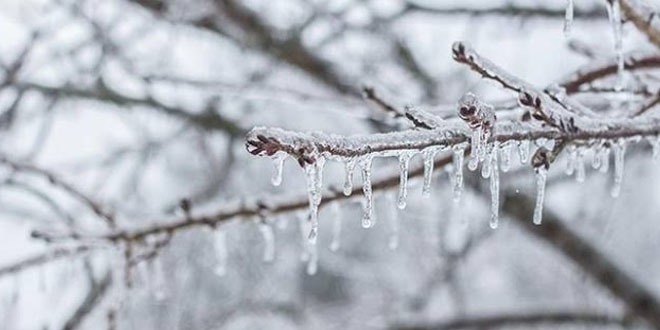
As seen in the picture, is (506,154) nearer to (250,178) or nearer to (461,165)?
(461,165)

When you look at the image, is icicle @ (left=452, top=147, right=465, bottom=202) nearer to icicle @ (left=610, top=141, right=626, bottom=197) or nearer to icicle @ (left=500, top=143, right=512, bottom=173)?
icicle @ (left=500, top=143, right=512, bottom=173)

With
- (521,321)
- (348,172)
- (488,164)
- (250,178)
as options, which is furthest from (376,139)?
(250,178)

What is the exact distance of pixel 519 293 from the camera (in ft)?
28.8

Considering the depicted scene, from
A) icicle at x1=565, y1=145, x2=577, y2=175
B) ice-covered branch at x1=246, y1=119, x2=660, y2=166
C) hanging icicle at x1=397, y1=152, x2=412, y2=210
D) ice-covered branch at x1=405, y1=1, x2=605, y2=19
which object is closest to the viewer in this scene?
ice-covered branch at x1=246, y1=119, x2=660, y2=166

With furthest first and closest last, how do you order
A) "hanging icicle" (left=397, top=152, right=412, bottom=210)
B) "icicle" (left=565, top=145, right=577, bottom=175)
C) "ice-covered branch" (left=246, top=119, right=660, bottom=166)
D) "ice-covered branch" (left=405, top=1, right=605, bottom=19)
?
1. "ice-covered branch" (left=405, top=1, right=605, bottom=19)
2. "icicle" (left=565, top=145, right=577, bottom=175)
3. "hanging icicle" (left=397, top=152, right=412, bottom=210)
4. "ice-covered branch" (left=246, top=119, right=660, bottom=166)

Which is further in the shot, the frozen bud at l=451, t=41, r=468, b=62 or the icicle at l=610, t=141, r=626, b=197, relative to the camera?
the icicle at l=610, t=141, r=626, b=197

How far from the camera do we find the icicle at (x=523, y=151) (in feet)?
2.85

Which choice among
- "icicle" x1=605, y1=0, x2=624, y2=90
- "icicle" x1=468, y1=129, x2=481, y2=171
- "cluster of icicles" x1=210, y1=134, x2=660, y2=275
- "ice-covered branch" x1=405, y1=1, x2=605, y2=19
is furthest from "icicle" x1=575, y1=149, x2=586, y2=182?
Answer: "ice-covered branch" x1=405, y1=1, x2=605, y2=19

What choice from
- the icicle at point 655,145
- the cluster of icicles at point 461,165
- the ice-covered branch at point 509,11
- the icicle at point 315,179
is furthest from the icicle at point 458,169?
the ice-covered branch at point 509,11

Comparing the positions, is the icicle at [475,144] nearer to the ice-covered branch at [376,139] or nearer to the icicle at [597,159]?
the ice-covered branch at [376,139]

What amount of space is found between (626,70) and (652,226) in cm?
923

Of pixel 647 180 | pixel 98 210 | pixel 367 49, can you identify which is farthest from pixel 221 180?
pixel 647 180

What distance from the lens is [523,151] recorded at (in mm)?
895

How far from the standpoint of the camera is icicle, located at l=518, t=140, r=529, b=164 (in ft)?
2.85
